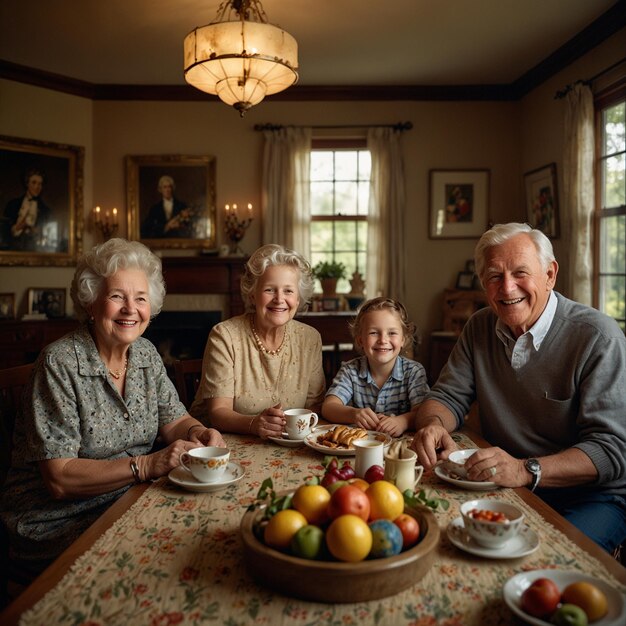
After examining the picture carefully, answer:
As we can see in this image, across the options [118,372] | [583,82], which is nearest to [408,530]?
[118,372]

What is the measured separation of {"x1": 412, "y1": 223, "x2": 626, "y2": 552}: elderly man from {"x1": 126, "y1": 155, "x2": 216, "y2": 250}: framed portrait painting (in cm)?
439

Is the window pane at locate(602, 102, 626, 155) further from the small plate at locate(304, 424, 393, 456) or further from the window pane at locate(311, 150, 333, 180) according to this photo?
the small plate at locate(304, 424, 393, 456)

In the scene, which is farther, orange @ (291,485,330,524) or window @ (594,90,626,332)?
window @ (594,90,626,332)

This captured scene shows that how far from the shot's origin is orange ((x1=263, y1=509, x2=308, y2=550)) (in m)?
0.99

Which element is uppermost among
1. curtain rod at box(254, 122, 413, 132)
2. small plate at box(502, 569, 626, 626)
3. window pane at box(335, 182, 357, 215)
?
curtain rod at box(254, 122, 413, 132)

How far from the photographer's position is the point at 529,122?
5852mm

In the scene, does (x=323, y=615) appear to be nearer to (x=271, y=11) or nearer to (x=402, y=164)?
(x=271, y=11)

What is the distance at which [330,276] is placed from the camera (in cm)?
580

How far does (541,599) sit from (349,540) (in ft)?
0.96

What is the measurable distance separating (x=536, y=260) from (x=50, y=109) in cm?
528

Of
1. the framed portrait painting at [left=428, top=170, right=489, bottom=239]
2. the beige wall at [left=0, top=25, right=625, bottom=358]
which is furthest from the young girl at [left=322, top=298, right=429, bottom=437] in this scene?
the framed portrait painting at [left=428, top=170, right=489, bottom=239]

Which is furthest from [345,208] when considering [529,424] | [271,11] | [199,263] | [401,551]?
[401,551]

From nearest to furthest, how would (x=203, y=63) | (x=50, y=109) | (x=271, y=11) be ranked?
(x=203, y=63), (x=271, y=11), (x=50, y=109)

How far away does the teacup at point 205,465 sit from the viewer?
57.0 inches
